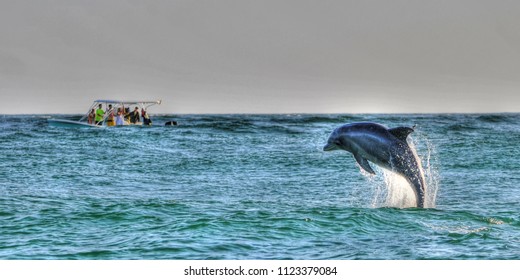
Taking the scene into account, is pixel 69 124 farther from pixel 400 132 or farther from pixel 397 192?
pixel 400 132

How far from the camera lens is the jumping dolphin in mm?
13914

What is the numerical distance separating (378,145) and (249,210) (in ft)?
12.0

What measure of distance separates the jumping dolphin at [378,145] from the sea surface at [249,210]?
1.13m

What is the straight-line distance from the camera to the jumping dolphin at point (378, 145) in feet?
45.6

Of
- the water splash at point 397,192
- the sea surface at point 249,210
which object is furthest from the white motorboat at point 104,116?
the water splash at point 397,192

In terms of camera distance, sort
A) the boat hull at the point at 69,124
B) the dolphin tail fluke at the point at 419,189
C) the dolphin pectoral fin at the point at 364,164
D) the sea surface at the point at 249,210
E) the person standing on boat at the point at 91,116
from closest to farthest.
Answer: the sea surface at the point at 249,210
the dolphin pectoral fin at the point at 364,164
the dolphin tail fluke at the point at 419,189
the boat hull at the point at 69,124
the person standing on boat at the point at 91,116

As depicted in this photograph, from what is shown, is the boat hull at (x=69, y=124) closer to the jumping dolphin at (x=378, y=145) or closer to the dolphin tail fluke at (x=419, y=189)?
the dolphin tail fluke at (x=419, y=189)

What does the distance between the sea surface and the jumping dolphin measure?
1.13 metres

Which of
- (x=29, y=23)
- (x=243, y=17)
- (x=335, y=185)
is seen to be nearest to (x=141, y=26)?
(x=29, y=23)

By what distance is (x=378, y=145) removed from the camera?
13906 mm

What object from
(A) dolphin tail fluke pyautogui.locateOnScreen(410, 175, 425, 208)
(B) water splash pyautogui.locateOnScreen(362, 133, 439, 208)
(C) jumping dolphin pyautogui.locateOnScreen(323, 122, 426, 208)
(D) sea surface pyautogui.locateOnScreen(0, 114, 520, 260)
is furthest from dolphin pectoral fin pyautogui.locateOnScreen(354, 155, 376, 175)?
(A) dolphin tail fluke pyautogui.locateOnScreen(410, 175, 425, 208)

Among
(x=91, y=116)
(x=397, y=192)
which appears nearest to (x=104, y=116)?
(x=91, y=116)
